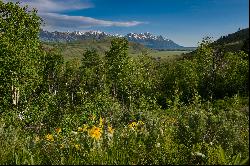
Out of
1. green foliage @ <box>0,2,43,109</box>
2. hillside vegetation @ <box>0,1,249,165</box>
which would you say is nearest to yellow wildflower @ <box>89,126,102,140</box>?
hillside vegetation @ <box>0,1,249,165</box>

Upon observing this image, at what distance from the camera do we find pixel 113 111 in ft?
60.5

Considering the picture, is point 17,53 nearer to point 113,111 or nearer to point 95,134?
point 113,111

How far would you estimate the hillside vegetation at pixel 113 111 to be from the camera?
5645mm

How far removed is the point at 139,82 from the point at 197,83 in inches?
422

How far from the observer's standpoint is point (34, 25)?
43.2 m

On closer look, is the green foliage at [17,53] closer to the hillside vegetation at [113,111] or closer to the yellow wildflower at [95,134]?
the hillside vegetation at [113,111]

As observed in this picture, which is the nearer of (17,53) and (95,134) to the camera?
(95,134)

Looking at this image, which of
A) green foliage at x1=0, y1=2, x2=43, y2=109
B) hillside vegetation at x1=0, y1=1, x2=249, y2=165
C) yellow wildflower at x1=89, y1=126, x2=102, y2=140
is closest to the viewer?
hillside vegetation at x1=0, y1=1, x2=249, y2=165

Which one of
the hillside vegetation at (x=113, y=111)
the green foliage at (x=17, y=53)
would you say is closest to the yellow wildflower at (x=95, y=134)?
the hillside vegetation at (x=113, y=111)

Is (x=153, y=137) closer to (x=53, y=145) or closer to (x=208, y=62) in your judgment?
(x=53, y=145)

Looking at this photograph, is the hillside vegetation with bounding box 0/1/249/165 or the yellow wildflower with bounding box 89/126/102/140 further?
the yellow wildflower with bounding box 89/126/102/140

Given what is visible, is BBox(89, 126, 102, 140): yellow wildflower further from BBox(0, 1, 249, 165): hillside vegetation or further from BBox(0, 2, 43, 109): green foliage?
BBox(0, 2, 43, 109): green foliage

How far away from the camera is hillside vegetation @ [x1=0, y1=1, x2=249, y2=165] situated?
18.5ft

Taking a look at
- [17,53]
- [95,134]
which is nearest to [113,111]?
[95,134]
